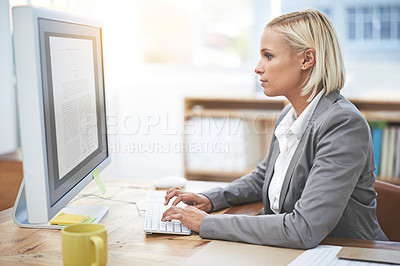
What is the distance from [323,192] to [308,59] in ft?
1.51

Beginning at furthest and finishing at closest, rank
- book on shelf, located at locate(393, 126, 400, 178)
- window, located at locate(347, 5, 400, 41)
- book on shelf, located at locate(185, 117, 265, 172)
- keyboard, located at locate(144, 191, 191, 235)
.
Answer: book on shelf, located at locate(185, 117, 265, 172) → window, located at locate(347, 5, 400, 41) → book on shelf, located at locate(393, 126, 400, 178) → keyboard, located at locate(144, 191, 191, 235)

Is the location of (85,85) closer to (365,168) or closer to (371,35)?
(365,168)

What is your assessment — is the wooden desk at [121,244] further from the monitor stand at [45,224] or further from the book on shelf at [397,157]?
the book on shelf at [397,157]

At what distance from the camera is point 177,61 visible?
430cm

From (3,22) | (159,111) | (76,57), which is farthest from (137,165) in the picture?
(76,57)

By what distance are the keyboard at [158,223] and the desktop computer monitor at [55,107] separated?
0.15m

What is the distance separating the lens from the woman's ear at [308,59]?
4.73 ft

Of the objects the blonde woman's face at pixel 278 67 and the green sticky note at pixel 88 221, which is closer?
the green sticky note at pixel 88 221

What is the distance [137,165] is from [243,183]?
2.70 m

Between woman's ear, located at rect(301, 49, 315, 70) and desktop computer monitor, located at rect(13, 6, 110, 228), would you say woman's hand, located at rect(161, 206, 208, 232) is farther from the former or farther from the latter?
woman's ear, located at rect(301, 49, 315, 70)

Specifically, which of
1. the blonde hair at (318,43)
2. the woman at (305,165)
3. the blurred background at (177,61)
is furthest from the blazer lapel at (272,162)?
the blurred background at (177,61)

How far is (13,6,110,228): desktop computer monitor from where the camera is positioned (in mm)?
1028

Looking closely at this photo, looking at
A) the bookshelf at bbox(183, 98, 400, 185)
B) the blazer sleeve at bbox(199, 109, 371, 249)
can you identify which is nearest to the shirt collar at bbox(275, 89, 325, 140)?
the blazer sleeve at bbox(199, 109, 371, 249)

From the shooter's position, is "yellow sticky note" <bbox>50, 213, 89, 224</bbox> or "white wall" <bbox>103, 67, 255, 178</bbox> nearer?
"yellow sticky note" <bbox>50, 213, 89, 224</bbox>
